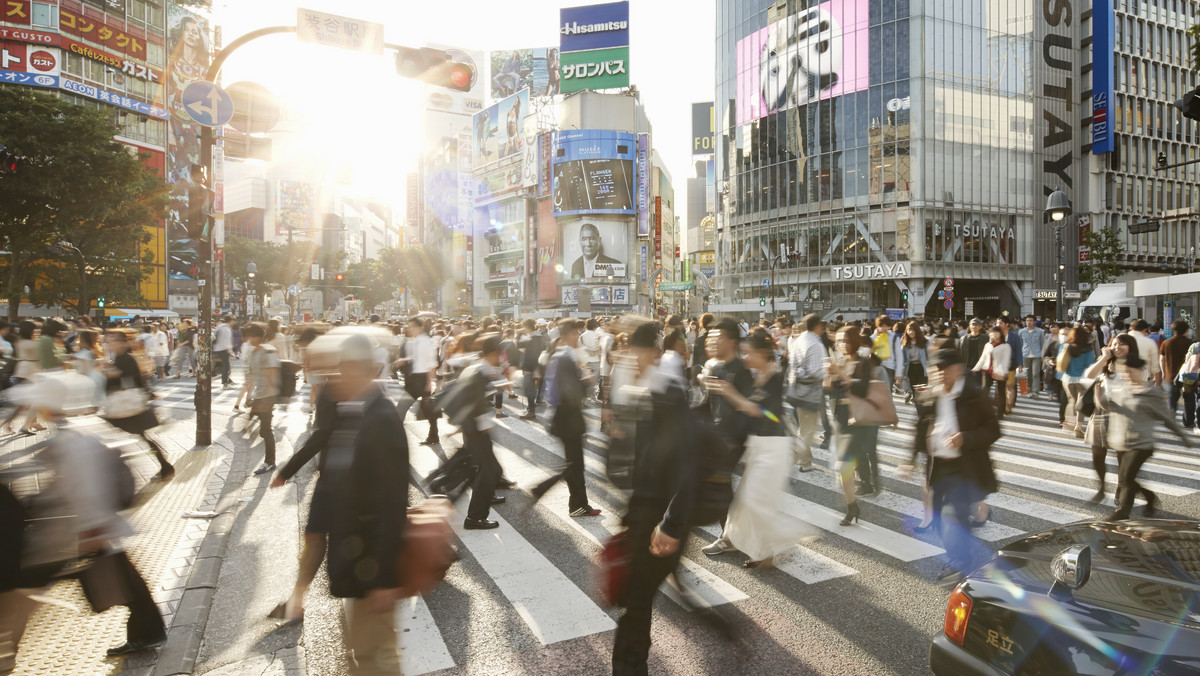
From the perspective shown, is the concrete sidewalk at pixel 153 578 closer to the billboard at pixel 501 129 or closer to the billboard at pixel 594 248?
the billboard at pixel 594 248

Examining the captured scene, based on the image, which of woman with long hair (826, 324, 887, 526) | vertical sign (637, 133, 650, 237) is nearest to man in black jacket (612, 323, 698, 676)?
woman with long hair (826, 324, 887, 526)

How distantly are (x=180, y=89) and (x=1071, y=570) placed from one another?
210 ft

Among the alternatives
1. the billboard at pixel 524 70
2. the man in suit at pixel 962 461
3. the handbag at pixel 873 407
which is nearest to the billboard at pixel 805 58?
the billboard at pixel 524 70

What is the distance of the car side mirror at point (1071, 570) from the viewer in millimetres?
2430

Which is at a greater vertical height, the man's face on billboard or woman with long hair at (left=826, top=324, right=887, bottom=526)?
the man's face on billboard

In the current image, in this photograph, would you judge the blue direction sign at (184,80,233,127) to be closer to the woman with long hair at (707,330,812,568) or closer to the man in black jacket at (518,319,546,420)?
the man in black jacket at (518,319,546,420)

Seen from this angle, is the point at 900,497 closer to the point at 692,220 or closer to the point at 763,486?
the point at 763,486

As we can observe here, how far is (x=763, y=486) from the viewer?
471cm

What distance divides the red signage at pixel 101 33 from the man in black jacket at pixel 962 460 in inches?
2245

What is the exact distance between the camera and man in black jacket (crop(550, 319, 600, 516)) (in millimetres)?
6332

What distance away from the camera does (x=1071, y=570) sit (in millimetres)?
2498

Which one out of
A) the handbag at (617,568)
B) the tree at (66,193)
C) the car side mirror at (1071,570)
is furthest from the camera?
the tree at (66,193)

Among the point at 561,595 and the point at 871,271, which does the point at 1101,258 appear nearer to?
the point at 871,271

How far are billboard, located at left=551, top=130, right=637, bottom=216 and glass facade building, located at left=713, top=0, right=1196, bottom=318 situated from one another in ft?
44.1
